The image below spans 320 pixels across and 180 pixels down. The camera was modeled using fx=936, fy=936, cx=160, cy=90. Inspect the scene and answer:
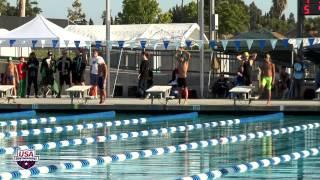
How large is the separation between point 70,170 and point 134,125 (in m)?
8.73

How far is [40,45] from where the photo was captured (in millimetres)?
30375

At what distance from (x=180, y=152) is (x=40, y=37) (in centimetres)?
1634

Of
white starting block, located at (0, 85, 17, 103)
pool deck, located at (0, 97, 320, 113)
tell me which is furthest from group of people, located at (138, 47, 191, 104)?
white starting block, located at (0, 85, 17, 103)

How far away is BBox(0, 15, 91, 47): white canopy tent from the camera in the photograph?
3031 centimetres

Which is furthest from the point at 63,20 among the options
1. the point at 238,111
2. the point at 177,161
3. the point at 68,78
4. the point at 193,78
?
the point at 177,161

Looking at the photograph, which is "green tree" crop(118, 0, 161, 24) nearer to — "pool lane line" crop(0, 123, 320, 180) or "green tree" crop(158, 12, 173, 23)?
"green tree" crop(158, 12, 173, 23)

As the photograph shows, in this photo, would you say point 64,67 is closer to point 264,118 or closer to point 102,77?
point 102,77

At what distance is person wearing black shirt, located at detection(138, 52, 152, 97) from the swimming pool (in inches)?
283

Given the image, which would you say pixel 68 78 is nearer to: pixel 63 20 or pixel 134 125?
pixel 134 125

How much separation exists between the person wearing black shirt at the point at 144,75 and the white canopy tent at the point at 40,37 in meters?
2.32

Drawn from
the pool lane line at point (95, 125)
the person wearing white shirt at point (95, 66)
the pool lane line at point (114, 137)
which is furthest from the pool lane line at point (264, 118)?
the person wearing white shirt at point (95, 66)

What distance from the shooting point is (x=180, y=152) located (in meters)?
14.9

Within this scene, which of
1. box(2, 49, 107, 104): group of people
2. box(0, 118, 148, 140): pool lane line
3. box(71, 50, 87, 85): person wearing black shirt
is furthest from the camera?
box(71, 50, 87, 85): person wearing black shirt

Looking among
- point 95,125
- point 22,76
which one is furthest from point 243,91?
point 22,76
